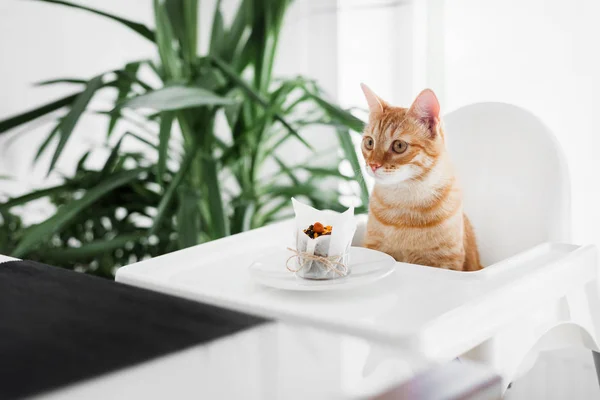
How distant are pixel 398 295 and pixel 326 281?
9 centimetres

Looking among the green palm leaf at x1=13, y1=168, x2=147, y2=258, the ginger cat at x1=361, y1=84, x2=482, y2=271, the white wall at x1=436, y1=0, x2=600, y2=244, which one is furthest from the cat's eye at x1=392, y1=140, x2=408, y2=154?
the white wall at x1=436, y1=0, x2=600, y2=244

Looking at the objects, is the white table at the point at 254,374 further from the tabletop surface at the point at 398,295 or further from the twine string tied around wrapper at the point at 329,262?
the twine string tied around wrapper at the point at 329,262

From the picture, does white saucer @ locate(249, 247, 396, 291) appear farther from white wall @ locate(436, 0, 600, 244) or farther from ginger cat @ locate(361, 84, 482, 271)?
white wall @ locate(436, 0, 600, 244)

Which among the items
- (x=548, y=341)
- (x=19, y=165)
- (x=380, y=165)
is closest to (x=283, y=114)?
(x=380, y=165)

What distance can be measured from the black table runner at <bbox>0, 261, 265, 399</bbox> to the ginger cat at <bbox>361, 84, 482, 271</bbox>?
0.39 metres

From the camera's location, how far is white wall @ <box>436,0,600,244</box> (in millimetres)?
1997

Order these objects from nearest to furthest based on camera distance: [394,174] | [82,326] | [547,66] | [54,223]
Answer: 1. [82,326]
2. [394,174]
3. [54,223]
4. [547,66]

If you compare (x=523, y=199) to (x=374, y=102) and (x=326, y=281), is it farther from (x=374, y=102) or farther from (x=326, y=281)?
(x=326, y=281)

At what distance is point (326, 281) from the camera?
85 cm

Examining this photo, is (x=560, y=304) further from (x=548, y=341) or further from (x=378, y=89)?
(x=378, y=89)

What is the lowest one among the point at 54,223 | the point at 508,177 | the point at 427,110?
the point at 54,223

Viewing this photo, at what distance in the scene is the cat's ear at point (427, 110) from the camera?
989 millimetres

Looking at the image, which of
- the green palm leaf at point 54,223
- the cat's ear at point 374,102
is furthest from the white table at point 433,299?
the green palm leaf at point 54,223

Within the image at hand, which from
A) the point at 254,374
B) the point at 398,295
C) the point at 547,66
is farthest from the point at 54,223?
the point at 547,66
